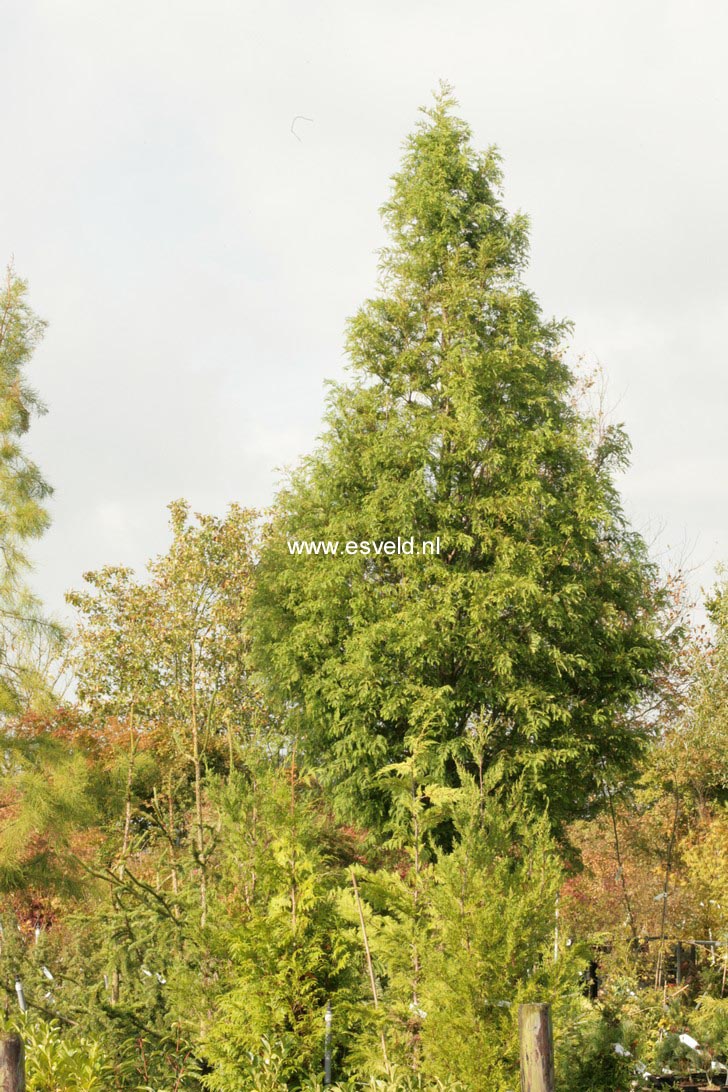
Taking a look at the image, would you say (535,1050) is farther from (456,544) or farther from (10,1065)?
(456,544)

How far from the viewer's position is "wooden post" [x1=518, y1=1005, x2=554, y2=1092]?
487 cm

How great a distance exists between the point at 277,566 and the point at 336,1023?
1104 centimetres

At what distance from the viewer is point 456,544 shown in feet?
50.5

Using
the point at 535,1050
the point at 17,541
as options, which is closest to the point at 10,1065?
the point at 535,1050

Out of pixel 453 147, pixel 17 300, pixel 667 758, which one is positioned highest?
pixel 453 147

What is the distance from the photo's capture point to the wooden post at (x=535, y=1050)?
4867 mm

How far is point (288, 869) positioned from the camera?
22.1 ft

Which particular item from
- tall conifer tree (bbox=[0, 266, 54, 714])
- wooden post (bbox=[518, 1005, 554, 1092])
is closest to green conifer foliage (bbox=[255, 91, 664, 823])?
tall conifer tree (bbox=[0, 266, 54, 714])

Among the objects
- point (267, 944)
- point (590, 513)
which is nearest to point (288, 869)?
point (267, 944)

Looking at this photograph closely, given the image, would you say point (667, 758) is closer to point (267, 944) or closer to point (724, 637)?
point (724, 637)

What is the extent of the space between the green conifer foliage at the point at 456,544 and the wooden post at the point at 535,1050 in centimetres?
917

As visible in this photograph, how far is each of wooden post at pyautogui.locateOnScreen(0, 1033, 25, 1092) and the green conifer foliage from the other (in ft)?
31.8

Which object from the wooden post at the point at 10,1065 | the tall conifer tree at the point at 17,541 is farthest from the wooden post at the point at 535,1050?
the tall conifer tree at the point at 17,541

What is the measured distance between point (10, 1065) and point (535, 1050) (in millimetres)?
2190
